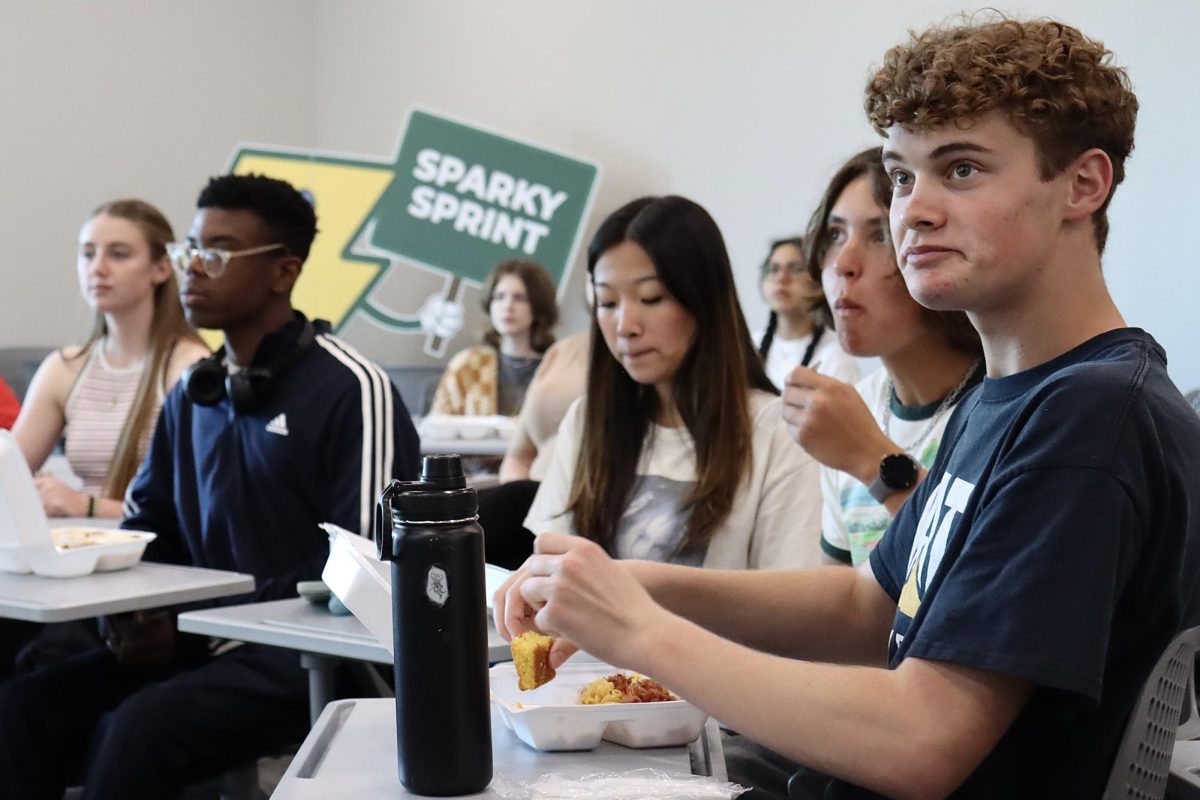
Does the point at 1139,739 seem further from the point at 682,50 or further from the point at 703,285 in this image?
the point at 682,50

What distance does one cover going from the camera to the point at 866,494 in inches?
77.3

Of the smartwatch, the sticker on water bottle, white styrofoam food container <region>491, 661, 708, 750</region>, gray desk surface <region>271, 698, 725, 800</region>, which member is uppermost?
the sticker on water bottle

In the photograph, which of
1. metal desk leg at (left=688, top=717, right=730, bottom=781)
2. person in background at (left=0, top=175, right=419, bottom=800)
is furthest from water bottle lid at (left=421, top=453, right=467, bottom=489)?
person in background at (left=0, top=175, right=419, bottom=800)

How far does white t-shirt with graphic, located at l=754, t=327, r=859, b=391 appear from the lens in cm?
421

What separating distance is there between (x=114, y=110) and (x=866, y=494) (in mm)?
6220

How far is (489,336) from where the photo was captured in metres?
6.30

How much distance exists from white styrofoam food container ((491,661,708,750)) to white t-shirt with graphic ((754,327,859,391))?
2.98 metres

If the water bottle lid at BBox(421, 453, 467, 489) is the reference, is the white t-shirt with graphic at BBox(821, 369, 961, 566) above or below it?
below

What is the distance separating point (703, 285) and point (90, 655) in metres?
1.44

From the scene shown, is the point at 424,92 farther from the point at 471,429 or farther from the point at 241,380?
the point at 241,380

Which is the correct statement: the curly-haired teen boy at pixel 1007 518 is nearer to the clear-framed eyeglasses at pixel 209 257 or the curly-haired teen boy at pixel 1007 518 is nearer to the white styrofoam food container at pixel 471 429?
the clear-framed eyeglasses at pixel 209 257

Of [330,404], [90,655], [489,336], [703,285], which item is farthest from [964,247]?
[489,336]

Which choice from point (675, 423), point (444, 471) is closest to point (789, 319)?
point (675, 423)

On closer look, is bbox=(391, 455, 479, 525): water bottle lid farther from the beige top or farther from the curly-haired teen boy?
the beige top
